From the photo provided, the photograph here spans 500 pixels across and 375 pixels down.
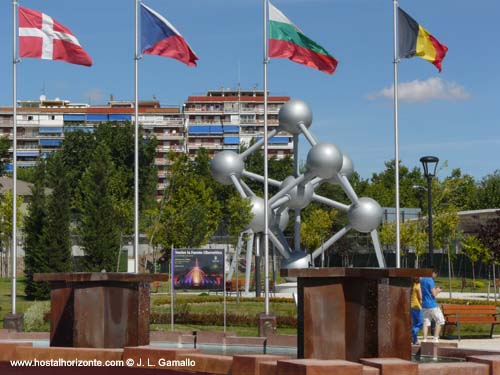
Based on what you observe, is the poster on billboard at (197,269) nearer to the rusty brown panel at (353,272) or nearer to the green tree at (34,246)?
the rusty brown panel at (353,272)

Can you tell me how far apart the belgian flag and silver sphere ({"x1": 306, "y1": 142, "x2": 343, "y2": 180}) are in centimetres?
1842

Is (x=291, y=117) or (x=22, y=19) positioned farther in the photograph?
(x=291, y=117)

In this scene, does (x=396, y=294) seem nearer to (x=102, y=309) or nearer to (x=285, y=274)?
(x=285, y=274)

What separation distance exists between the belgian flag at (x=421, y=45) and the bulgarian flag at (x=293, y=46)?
6.75 feet

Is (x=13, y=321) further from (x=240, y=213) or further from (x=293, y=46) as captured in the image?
(x=240, y=213)

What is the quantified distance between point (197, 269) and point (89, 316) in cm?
1129

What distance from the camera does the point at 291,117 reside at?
47125 millimetres

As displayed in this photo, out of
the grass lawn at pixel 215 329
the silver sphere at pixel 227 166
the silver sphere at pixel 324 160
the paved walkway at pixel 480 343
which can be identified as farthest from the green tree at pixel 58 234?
the paved walkway at pixel 480 343

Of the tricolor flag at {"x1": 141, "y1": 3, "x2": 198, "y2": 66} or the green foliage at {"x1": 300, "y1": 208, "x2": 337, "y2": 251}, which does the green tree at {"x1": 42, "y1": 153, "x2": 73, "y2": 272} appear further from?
the green foliage at {"x1": 300, "y1": 208, "x2": 337, "y2": 251}

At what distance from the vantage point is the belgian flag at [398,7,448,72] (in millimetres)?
26688

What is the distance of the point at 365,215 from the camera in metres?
47.6

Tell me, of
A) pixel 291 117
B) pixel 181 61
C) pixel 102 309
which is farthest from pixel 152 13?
pixel 291 117

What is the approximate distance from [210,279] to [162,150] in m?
109

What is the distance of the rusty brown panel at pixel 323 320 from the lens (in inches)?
610
